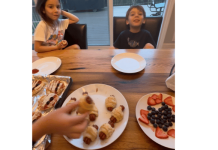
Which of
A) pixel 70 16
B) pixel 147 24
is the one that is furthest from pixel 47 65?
pixel 147 24

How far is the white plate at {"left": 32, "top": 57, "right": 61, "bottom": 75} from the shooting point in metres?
1.05

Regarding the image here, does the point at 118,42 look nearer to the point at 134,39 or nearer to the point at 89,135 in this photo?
the point at 134,39

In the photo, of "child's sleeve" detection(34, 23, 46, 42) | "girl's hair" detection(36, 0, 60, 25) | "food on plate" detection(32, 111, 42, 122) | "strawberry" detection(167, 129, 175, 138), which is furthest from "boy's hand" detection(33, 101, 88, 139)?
"girl's hair" detection(36, 0, 60, 25)

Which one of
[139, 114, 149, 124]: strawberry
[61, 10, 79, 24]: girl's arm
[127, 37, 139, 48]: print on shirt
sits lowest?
[139, 114, 149, 124]: strawberry

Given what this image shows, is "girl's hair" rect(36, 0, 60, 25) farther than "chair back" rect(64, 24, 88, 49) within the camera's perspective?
No

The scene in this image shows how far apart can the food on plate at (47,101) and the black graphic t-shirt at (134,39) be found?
4.32ft

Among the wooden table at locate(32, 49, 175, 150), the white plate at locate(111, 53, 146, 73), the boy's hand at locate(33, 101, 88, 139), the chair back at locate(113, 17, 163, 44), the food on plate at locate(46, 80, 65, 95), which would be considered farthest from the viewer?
the chair back at locate(113, 17, 163, 44)

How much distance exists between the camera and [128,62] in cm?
114

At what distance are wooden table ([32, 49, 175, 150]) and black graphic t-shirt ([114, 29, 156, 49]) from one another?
564mm

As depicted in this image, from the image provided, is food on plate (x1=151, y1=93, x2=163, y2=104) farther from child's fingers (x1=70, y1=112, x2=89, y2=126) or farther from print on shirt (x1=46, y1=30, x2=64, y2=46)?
print on shirt (x1=46, y1=30, x2=64, y2=46)

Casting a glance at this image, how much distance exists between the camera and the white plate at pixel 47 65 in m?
1.05

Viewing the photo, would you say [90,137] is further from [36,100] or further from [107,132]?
[36,100]
